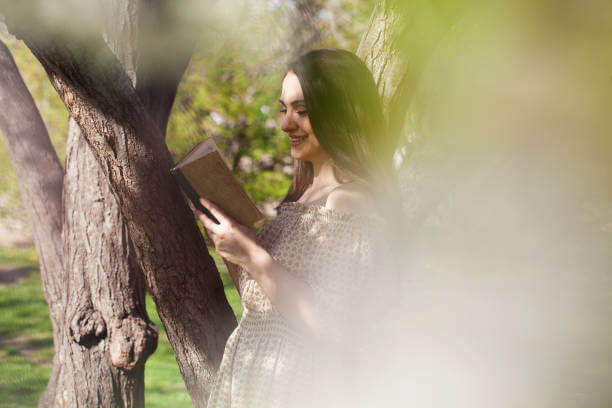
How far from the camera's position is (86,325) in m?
3.15

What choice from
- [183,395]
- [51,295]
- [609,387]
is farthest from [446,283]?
[51,295]

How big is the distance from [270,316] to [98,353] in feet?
5.46

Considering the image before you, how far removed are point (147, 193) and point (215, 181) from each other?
12.0 inches

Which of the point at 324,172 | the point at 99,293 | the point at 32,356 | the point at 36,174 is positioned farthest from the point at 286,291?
the point at 32,356

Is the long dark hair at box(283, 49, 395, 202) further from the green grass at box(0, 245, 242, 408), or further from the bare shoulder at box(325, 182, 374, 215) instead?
the green grass at box(0, 245, 242, 408)

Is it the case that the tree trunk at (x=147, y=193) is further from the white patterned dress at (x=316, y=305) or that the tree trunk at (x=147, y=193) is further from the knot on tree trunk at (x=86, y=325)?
the knot on tree trunk at (x=86, y=325)

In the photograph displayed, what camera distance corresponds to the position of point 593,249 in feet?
26.3

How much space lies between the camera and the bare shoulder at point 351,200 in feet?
6.13

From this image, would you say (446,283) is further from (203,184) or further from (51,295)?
(203,184)

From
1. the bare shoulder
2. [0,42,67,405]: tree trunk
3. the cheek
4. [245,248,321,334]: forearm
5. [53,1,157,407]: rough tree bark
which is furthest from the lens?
[0,42,67,405]: tree trunk

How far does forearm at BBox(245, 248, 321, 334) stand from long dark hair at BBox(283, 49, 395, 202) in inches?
15.3

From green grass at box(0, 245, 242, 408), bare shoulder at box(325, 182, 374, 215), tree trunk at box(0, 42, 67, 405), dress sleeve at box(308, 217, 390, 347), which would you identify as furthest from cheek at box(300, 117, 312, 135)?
green grass at box(0, 245, 242, 408)

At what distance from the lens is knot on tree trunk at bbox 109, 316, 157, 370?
119 inches

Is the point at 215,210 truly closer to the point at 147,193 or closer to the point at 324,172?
the point at 147,193
